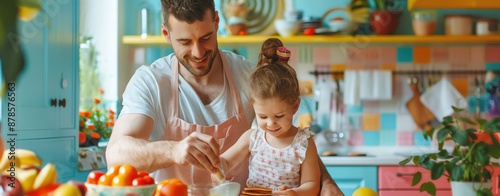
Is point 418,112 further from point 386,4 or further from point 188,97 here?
point 188,97

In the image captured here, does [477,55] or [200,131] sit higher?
[477,55]

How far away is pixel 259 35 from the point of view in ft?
12.1

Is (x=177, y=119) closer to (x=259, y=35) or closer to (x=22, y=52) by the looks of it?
(x=22, y=52)

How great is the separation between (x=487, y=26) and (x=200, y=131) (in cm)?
244

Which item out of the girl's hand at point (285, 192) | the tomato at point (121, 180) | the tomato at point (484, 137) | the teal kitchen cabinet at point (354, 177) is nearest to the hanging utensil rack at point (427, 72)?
the teal kitchen cabinet at point (354, 177)

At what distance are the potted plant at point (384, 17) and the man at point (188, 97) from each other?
193cm

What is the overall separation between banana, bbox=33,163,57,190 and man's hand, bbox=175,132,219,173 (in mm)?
778

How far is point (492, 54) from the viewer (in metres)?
3.81

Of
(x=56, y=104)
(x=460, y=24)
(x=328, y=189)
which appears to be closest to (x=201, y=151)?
(x=328, y=189)

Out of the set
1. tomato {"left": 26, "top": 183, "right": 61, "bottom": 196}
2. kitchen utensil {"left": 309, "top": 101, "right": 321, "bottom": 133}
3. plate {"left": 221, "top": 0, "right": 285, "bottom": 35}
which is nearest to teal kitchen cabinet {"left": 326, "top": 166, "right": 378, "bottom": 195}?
kitchen utensil {"left": 309, "top": 101, "right": 321, "bottom": 133}

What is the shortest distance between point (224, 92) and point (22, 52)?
1536 millimetres

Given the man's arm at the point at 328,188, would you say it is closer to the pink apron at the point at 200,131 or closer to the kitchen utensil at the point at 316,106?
the pink apron at the point at 200,131

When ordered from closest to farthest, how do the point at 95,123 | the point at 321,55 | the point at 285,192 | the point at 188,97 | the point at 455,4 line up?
the point at 285,192, the point at 188,97, the point at 95,123, the point at 455,4, the point at 321,55

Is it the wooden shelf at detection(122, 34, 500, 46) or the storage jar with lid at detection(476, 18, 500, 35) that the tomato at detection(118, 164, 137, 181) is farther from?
the storage jar with lid at detection(476, 18, 500, 35)
